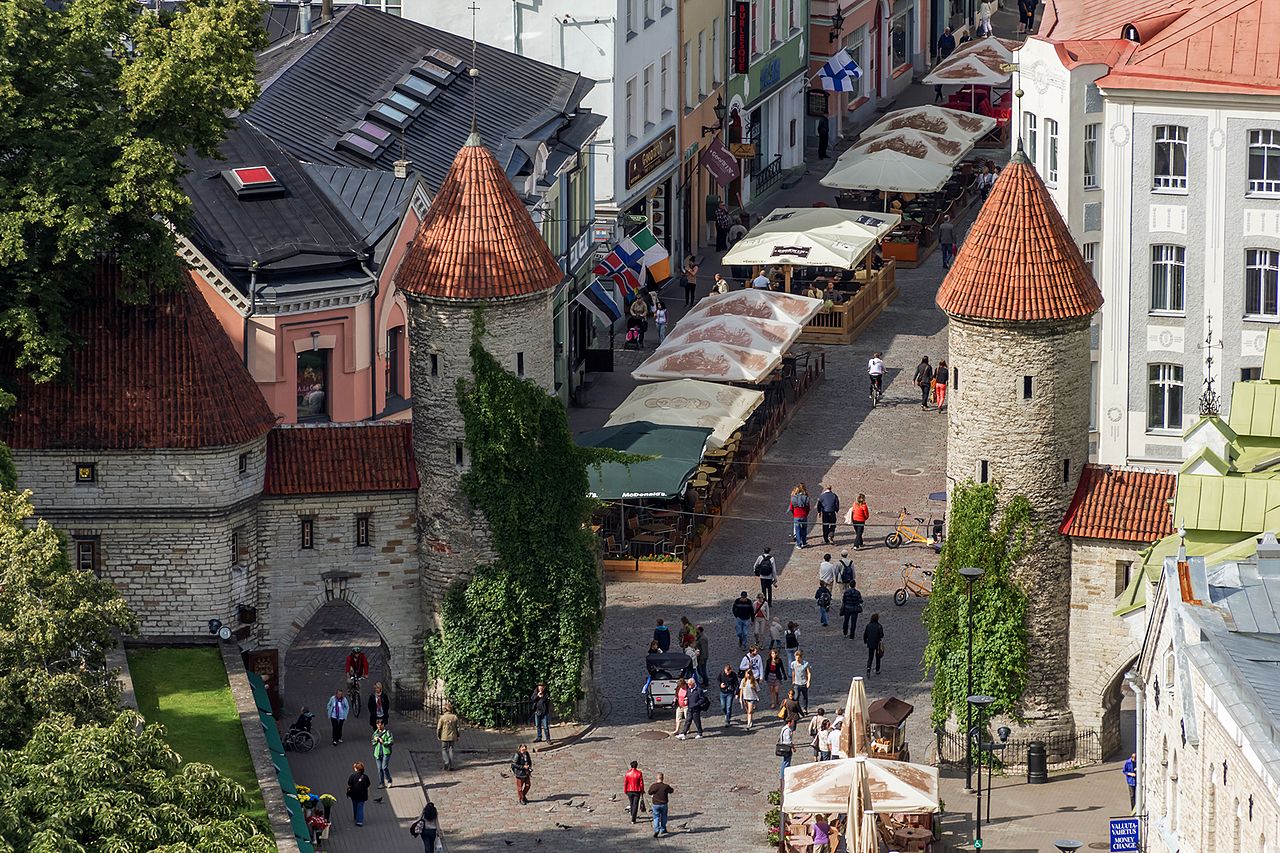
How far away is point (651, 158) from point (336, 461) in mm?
34547

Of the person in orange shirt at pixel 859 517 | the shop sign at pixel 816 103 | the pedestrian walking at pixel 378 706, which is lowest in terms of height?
the pedestrian walking at pixel 378 706

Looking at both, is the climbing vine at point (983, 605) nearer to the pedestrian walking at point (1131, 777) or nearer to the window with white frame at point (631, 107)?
the pedestrian walking at point (1131, 777)

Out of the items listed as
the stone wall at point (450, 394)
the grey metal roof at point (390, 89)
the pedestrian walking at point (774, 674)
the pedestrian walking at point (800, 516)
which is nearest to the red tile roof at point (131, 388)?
the stone wall at point (450, 394)

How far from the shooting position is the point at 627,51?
10606 cm

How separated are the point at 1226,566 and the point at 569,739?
18.6 metres

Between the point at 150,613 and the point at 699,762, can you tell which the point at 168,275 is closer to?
the point at 150,613

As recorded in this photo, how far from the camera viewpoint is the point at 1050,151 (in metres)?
92.0

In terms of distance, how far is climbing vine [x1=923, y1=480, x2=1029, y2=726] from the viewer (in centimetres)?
7438

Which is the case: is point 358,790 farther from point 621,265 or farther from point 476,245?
point 621,265

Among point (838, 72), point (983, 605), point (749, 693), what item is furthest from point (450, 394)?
point (838, 72)

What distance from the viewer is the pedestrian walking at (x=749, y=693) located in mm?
76562

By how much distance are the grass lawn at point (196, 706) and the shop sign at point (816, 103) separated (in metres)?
61.3

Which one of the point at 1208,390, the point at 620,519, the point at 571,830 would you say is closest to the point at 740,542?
the point at 620,519

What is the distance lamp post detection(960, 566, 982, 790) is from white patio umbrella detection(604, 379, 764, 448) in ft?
51.8
